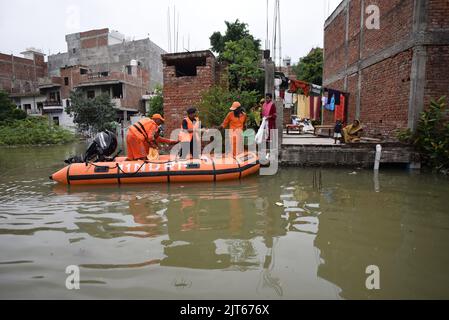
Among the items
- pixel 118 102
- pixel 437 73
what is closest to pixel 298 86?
pixel 437 73

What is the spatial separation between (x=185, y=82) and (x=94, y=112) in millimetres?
16047

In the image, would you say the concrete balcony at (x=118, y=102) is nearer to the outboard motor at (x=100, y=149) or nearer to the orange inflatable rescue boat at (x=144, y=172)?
the outboard motor at (x=100, y=149)

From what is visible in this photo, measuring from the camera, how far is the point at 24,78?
35844 millimetres

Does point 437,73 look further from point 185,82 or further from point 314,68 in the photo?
point 314,68

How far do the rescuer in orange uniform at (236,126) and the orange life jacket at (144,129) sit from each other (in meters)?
1.88

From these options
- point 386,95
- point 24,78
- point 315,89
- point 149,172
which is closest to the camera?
point 149,172

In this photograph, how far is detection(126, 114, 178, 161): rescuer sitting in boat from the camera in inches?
281

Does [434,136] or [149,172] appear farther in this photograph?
[434,136]

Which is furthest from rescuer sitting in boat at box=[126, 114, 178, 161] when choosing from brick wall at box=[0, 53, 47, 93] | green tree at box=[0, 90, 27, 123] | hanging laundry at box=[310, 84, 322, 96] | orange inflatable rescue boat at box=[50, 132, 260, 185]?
brick wall at box=[0, 53, 47, 93]

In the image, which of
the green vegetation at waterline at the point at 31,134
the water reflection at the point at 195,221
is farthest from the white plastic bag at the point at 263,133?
the green vegetation at waterline at the point at 31,134

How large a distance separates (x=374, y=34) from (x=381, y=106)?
2.51 metres

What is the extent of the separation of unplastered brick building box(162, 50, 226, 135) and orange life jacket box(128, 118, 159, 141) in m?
3.16

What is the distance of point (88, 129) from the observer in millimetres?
24797

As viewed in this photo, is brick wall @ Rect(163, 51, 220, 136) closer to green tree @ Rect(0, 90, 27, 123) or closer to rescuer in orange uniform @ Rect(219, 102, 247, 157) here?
rescuer in orange uniform @ Rect(219, 102, 247, 157)
